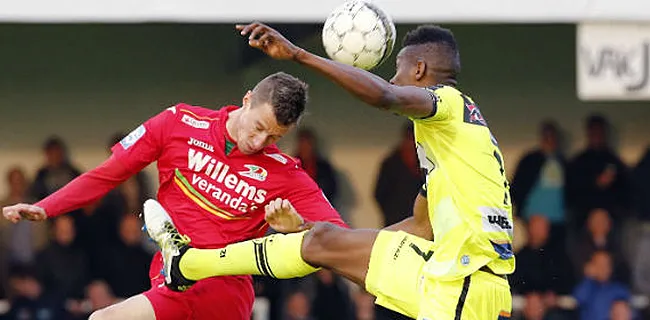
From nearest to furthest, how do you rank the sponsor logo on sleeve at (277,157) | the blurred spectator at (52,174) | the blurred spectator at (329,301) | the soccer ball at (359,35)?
the soccer ball at (359,35) < the sponsor logo on sleeve at (277,157) < the blurred spectator at (329,301) < the blurred spectator at (52,174)

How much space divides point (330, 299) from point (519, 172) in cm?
175

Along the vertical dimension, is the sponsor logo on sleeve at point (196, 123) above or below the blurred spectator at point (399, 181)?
above

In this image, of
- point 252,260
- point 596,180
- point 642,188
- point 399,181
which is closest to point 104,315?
point 252,260

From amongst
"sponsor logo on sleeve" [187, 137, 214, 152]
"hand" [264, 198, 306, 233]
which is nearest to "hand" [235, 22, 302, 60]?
"hand" [264, 198, 306, 233]

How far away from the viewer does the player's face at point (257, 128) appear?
6.75 metres

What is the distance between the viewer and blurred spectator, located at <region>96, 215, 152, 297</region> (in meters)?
11.1

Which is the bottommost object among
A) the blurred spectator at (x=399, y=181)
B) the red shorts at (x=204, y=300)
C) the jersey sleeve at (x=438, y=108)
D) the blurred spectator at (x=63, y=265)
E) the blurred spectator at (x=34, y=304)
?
the blurred spectator at (x=34, y=304)

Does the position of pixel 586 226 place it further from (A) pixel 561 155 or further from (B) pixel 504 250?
(B) pixel 504 250

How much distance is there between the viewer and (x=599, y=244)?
37.1 ft

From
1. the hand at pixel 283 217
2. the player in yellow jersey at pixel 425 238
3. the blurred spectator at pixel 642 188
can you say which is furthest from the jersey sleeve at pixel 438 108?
the blurred spectator at pixel 642 188


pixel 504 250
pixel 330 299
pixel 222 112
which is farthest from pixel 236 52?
pixel 504 250

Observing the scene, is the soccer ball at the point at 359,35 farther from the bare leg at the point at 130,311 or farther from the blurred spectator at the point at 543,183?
the blurred spectator at the point at 543,183

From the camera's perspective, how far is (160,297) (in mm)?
7000

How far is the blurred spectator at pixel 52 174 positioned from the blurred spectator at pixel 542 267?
3308 millimetres
